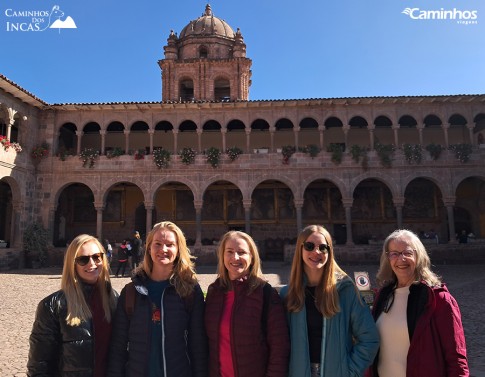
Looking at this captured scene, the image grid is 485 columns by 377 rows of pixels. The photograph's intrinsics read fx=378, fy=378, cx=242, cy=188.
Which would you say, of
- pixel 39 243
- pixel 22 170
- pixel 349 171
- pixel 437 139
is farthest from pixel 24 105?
pixel 437 139

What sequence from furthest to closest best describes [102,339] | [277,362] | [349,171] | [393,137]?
[393,137]
[349,171]
[102,339]
[277,362]

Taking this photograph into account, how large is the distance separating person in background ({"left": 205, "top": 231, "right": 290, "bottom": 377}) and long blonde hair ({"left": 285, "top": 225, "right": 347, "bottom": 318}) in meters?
0.11

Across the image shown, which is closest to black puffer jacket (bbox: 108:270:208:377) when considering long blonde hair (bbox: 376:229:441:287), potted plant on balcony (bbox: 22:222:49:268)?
long blonde hair (bbox: 376:229:441:287)

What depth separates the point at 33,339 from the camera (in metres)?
2.58

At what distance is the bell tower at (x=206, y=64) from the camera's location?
26.6 m

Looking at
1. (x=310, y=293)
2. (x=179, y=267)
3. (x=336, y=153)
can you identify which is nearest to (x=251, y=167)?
(x=336, y=153)

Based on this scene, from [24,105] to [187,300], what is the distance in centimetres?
2023

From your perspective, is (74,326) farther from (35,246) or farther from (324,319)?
(35,246)

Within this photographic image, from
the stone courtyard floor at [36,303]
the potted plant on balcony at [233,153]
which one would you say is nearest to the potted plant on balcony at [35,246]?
the stone courtyard floor at [36,303]

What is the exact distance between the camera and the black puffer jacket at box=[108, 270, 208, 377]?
102 inches

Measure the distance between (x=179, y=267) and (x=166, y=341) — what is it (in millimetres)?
523

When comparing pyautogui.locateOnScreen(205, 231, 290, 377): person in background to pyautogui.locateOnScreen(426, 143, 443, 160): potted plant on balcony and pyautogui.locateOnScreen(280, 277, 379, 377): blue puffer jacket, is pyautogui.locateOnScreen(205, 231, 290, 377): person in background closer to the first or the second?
pyautogui.locateOnScreen(280, 277, 379, 377): blue puffer jacket

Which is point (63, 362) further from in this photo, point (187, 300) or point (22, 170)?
point (22, 170)

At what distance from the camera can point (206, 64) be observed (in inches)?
1048
